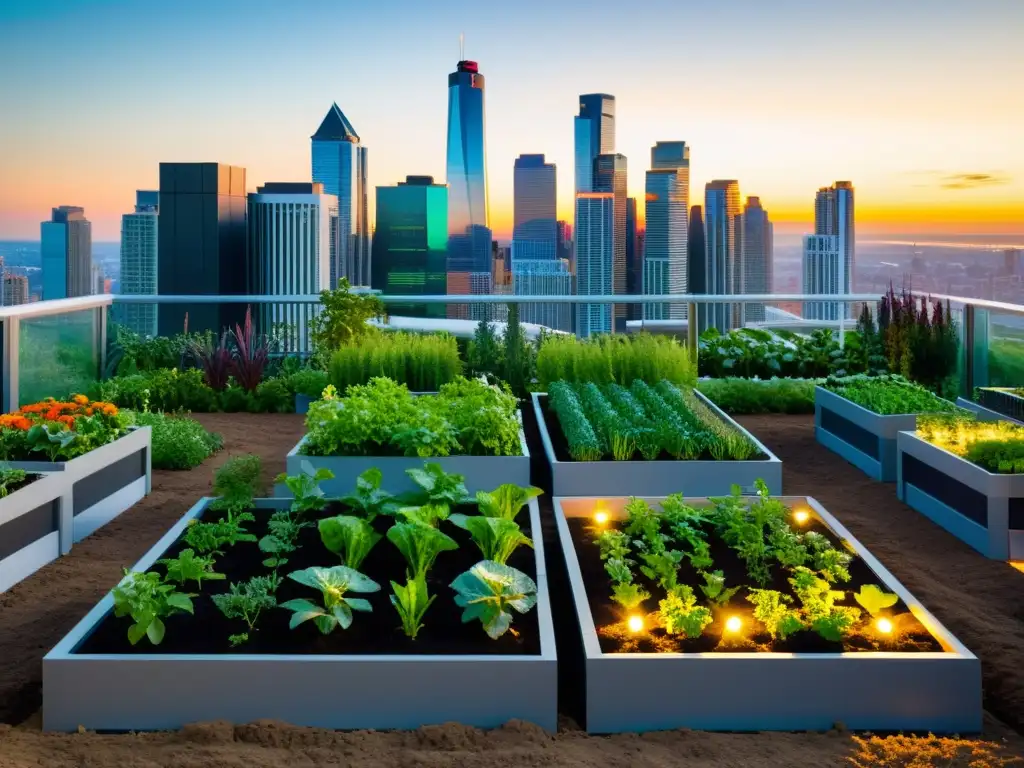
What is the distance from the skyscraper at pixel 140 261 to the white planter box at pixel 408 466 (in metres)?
5.15

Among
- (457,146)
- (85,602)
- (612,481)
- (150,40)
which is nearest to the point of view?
(85,602)

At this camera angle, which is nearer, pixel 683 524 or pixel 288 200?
pixel 683 524

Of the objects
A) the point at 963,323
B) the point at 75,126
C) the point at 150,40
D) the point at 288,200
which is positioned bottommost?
the point at 963,323

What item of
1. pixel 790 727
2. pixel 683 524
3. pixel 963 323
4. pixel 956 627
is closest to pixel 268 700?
pixel 790 727

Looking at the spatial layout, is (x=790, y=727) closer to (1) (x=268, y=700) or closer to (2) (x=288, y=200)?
(1) (x=268, y=700)

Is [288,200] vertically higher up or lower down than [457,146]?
lower down

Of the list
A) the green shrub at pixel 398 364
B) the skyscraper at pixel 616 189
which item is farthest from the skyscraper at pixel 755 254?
the green shrub at pixel 398 364

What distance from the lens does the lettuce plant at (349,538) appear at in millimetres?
3764

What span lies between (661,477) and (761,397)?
4115 millimetres

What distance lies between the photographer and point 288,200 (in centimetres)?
1617

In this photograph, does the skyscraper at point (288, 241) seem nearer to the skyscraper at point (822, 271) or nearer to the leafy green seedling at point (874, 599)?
the skyscraper at point (822, 271)

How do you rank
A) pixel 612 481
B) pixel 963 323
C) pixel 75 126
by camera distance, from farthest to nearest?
pixel 75 126
pixel 963 323
pixel 612 481

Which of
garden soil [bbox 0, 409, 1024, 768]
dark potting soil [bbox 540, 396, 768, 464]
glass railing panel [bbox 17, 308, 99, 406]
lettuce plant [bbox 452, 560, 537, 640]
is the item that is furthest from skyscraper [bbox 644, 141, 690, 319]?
lettuce plant [bbox 452, 560, 537, 640]

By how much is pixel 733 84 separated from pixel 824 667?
1285cm
